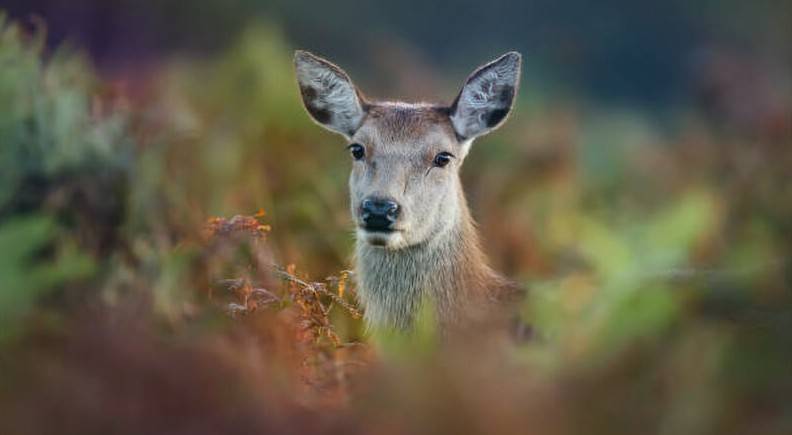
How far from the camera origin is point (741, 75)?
13836mm

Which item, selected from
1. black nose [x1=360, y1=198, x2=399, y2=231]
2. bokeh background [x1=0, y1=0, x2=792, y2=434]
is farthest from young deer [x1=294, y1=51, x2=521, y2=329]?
bokeh background [x1=0, y1=0, x2=792, y2=434]

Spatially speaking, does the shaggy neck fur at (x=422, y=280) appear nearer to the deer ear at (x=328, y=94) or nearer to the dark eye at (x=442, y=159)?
the dark eye at (x=442, y=159)

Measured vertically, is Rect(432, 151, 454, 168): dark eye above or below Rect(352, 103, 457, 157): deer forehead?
below

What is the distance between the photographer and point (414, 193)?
6.41 m

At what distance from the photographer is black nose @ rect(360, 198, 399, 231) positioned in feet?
20.1

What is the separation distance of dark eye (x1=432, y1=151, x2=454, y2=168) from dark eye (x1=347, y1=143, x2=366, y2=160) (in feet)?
1.22

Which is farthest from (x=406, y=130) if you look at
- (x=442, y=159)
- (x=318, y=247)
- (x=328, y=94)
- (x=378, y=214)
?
(x=318, y=247)

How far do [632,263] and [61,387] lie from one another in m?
5.21

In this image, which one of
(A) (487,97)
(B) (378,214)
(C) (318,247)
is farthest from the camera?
(C) (318,247)

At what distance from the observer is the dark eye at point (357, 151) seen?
670cm

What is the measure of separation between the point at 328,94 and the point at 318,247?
1.79 metres

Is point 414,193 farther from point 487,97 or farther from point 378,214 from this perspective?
point 487,97

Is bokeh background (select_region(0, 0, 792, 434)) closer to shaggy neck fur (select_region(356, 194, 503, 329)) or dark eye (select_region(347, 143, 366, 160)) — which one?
shaggy neck fur (select_region(356, 194, 503, 329))

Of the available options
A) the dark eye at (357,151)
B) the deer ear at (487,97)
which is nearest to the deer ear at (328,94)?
the dark eye at (357,151)
